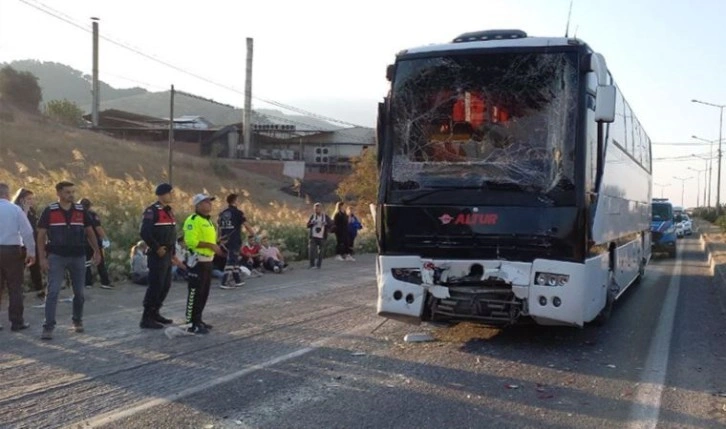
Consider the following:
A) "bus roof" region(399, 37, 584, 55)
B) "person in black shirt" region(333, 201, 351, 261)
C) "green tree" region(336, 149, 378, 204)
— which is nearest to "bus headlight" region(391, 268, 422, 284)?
"bus roof" region(399, 37, 584, 55)

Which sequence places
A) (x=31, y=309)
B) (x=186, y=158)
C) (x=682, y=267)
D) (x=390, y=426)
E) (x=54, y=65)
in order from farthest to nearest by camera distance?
(x=54, y=65), (x=186, y=158), (x=682, y=267), (x=31, y=309), (x=390, y=426)

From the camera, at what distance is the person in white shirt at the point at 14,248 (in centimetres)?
887

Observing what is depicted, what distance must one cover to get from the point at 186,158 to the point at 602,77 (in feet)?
168

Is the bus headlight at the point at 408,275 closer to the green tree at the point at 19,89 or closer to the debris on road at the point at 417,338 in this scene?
the debris on road at the point at 417,338

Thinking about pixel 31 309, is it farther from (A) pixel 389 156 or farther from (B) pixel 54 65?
(B) pixel 54 65

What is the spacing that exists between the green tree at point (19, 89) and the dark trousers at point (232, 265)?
6011 cm

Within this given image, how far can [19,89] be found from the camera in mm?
68438

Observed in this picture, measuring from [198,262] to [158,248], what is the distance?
0.55 metres

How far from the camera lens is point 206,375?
6.86 m

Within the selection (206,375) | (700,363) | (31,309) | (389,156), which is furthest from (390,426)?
(31,309)

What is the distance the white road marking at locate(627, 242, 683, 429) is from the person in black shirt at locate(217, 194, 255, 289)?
7.82 m

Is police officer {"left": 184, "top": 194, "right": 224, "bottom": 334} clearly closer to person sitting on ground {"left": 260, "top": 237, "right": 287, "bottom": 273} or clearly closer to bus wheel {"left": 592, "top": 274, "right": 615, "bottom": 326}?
bus wheel {"left": 592, "top": 274, "right": 615, "bottom": 326}

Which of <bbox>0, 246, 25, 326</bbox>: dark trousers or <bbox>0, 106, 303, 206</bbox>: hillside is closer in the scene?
<bbox>0, 246, 25, 326</bbox>: dark trousers

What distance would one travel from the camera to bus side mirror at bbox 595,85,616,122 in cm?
805
